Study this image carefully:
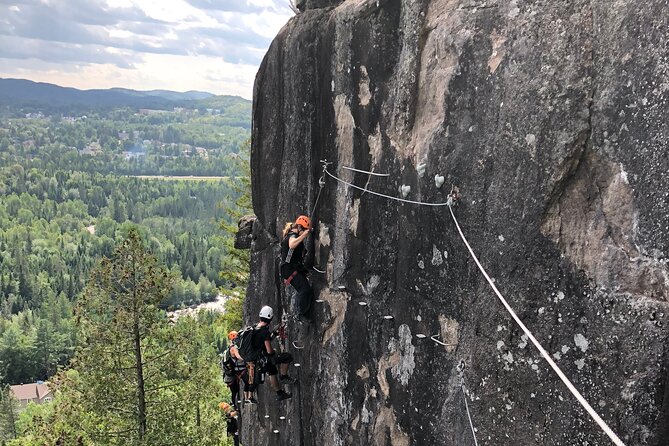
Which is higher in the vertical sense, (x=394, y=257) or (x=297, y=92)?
(x=297, y=92)

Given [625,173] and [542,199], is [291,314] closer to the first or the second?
[542,199]

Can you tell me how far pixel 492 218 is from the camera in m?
6.04

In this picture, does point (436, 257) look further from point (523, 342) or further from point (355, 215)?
point (355, 215)

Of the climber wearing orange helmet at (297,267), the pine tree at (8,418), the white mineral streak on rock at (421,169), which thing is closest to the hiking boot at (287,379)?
the climber wearing orange helmet at (297,267)

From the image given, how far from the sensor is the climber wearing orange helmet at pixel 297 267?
31.3 ft

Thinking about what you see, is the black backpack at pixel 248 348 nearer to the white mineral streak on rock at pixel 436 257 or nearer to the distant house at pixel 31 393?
the white mineral streak on rock at pixel 436 257

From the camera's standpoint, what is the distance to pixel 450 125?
6.68 meters

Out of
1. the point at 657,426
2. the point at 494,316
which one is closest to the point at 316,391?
the point at 494,316

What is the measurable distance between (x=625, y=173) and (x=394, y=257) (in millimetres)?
3368

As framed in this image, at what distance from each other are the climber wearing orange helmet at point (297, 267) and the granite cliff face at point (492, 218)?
0.26 m

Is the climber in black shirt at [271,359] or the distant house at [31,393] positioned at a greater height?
the climber in black shirt at [271,359]

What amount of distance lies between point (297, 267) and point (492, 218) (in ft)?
14.7

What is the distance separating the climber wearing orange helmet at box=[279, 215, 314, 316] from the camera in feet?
31.3

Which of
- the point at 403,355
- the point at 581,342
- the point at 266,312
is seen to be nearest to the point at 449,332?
the point at 403,355
